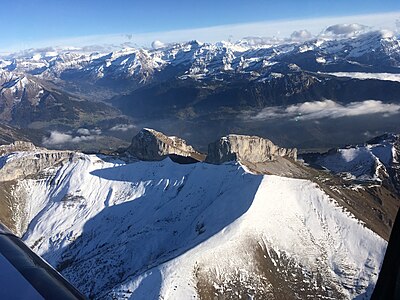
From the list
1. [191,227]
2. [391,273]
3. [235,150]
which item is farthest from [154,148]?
[391,273]

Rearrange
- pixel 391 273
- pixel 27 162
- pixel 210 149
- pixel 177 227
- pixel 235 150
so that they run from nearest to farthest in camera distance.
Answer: pixel 391 273, pixel 177 227, pixel 27 162, pixel 235 150, pixel 210 149

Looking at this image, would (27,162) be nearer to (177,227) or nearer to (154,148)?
(154,148)

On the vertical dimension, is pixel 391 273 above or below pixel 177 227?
above

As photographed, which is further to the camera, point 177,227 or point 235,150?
point 235,150

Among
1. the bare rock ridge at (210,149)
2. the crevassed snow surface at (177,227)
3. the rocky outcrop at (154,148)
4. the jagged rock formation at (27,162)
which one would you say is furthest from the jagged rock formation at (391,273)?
the rocky outcrop at (154,148)

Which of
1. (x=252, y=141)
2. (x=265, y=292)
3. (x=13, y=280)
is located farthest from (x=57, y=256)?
(x=13, y=280)
